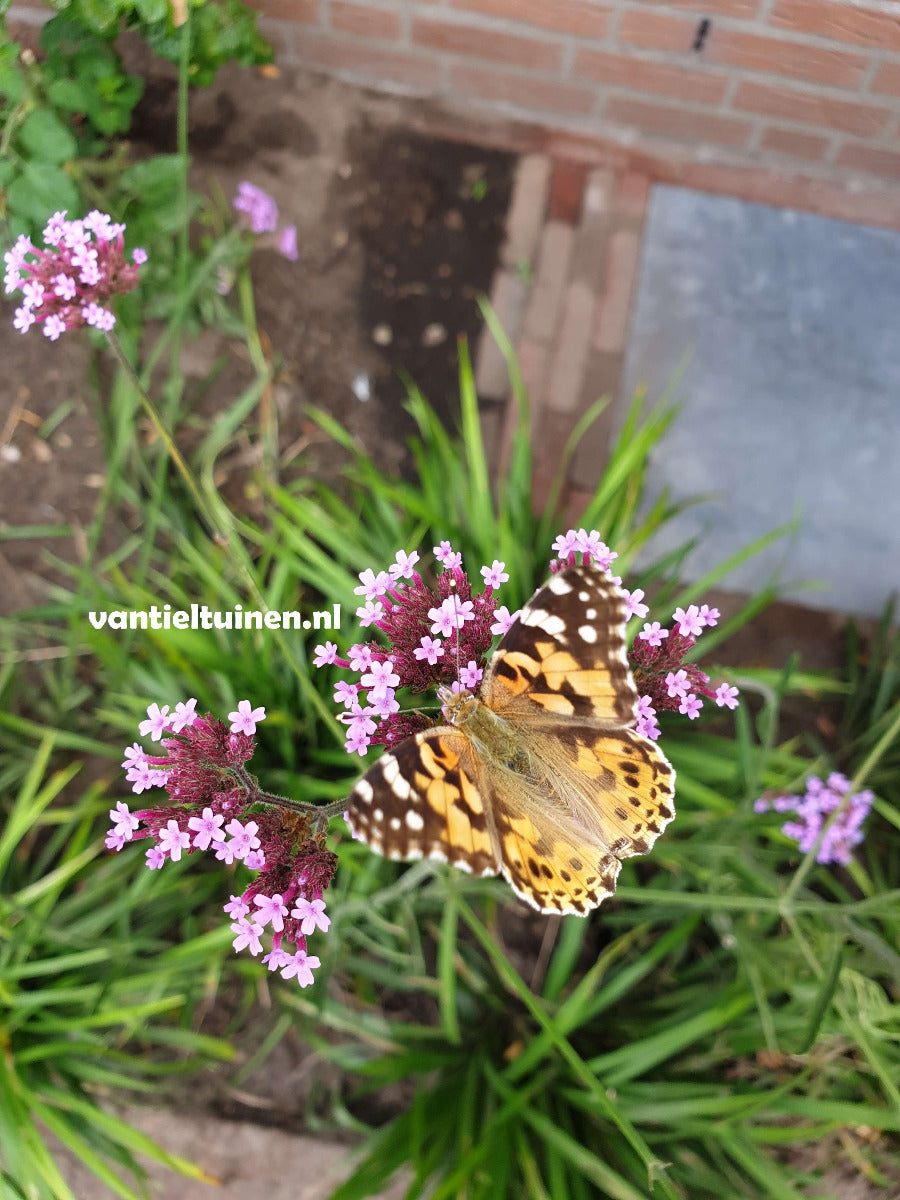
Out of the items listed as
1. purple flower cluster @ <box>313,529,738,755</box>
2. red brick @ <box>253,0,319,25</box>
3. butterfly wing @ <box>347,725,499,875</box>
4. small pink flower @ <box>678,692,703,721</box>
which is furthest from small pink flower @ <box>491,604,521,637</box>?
red brick @ <box>253,0,319,25</box>

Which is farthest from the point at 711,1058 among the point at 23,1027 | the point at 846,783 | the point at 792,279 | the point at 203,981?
the point at 792,279

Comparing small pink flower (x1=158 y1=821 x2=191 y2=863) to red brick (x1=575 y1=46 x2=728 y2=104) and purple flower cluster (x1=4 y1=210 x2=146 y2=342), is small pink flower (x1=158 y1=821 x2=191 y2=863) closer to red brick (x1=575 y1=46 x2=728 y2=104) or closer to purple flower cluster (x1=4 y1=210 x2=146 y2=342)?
purple flower cluster (x1=4 y1=210 x2=146 y2=342)

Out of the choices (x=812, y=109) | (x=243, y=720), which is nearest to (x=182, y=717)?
(x=243, y=720)

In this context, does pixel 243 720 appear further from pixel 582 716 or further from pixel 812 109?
pixel 812 109

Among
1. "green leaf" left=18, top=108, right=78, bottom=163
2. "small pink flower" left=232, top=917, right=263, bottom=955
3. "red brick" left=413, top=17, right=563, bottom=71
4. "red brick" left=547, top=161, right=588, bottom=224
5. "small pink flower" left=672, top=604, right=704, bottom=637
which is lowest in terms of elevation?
"small pink flower" left=232, top=917, right=263, bottom=955

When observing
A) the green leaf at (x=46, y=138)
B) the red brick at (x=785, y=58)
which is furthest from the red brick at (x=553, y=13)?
the green leaf at (x=46, y=138)
